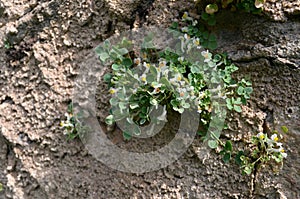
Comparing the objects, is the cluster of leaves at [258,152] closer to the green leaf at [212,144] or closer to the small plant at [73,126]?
the green leaf at [212,144]

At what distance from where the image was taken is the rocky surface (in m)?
1.33

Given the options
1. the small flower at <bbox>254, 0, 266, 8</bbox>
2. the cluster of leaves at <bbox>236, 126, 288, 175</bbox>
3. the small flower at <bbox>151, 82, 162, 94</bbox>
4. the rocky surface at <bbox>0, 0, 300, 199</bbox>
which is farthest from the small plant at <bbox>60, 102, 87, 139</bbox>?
the small flower at <bbox>254, 0, 266, 8</bbox>

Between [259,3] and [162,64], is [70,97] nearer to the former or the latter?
[162,64]

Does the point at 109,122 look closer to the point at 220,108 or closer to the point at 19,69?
the point at 220,108

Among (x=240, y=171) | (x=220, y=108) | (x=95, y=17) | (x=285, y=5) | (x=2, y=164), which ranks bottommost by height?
(x=2, y=164)

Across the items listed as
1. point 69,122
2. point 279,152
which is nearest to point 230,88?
point 279,152

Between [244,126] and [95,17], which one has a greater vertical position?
[95,17]

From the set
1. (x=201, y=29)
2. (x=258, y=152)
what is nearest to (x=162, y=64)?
(x=201, y=29)

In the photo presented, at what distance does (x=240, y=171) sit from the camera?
1313 mm

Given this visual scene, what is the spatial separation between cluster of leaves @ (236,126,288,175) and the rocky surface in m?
0.03

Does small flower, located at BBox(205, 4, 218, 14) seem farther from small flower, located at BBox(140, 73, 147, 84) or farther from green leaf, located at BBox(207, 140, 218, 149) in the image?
green leaf, located at BBox(207, 140, 218, 149)

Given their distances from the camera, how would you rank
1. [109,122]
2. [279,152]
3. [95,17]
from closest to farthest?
[279,152], [109,122], [95,17]

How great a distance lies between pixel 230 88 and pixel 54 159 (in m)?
0.63

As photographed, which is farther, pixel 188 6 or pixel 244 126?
pixel 188 6
